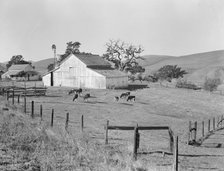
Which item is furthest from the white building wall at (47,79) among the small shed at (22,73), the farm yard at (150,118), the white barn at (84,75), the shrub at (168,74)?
the shrub at (168,74)

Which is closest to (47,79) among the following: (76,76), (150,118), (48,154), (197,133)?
(76,76)

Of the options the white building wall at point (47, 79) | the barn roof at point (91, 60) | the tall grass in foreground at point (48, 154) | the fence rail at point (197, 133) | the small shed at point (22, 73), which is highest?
the barn roof at point (91, 60)

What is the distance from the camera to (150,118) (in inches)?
1417

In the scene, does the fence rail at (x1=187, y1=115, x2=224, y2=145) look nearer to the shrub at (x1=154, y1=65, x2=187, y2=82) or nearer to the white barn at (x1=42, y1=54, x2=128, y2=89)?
the white barn at (x1=42, y1=54, x2=128, y2=89)

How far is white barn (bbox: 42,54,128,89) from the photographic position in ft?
219

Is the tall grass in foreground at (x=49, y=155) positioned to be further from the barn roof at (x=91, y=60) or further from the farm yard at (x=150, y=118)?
the barn roof at (x=91, y=60)

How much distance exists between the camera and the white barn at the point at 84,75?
66.7 metres

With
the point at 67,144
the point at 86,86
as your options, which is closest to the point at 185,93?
the point at 86,86

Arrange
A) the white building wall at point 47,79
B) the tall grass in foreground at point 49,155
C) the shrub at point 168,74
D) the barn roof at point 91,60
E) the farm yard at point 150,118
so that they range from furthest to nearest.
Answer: the shrub at point 168,74, the white building wall at point 47,79, the barn roof at point 91,60, the farm yard at point 150,118, the tall grass in foreground at point 49,155

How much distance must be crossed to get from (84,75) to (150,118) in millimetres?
34686

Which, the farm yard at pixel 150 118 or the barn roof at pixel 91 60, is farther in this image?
the barn roof at pixel 91 60

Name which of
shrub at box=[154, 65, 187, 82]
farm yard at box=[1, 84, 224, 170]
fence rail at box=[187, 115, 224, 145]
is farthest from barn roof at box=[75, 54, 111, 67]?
fence rail at box=[187, 115, 224, 145]

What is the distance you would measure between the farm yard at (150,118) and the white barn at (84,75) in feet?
34.0

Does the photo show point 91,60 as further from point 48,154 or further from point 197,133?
point 48,154
